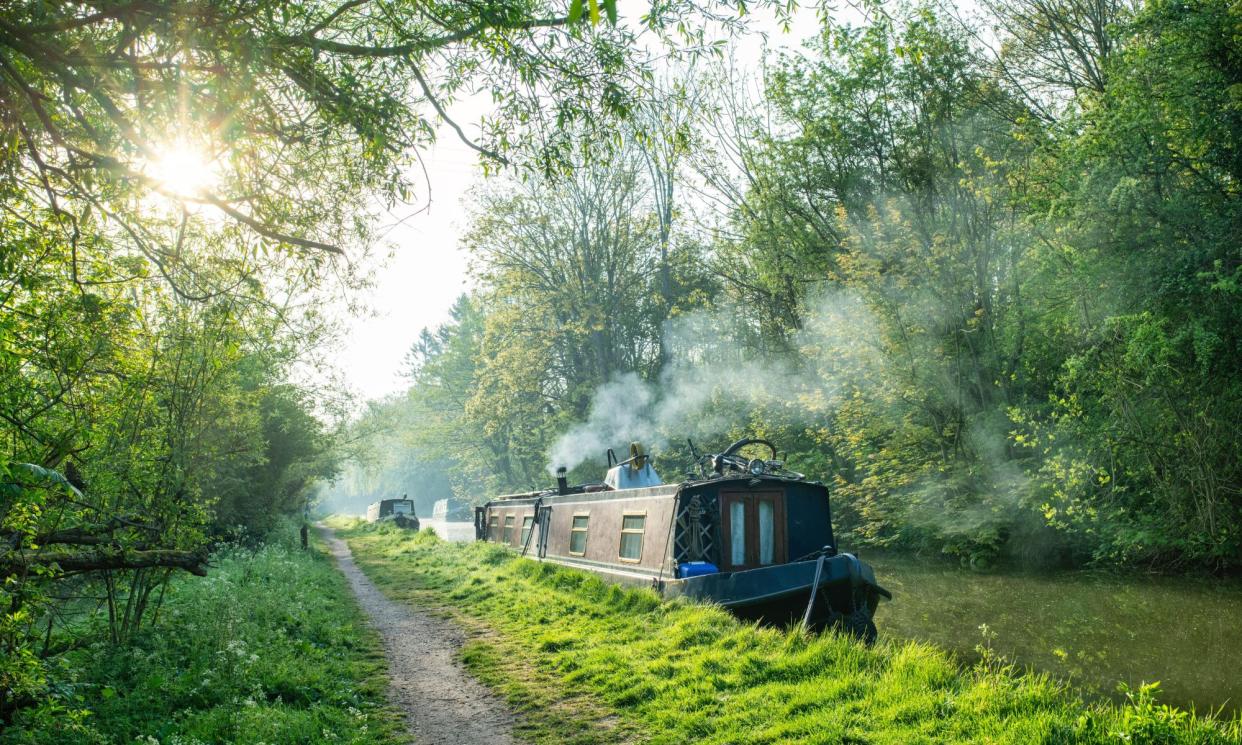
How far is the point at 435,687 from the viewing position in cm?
636

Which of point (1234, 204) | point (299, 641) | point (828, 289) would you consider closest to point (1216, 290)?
point (1234, 204)

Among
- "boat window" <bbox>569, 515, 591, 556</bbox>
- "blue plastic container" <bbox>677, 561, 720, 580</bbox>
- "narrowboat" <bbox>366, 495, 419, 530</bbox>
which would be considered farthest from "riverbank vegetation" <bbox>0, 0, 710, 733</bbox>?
"narrowboat" <bbox>366, 495, 419, 530</bbox>

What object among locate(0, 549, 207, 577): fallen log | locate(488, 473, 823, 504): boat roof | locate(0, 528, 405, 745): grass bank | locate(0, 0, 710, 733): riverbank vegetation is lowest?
locate(0, 528, 405, 745): grass bank

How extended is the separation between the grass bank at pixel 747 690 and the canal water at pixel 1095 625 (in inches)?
66.4

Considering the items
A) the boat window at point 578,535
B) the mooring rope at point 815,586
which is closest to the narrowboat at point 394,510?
the boat window at point 578,535

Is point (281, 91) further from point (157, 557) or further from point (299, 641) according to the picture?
point (299, 641)

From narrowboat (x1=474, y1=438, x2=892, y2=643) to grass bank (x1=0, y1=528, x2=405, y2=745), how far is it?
333 cm

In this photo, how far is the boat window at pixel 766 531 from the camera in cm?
927

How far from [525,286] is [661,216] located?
507cm

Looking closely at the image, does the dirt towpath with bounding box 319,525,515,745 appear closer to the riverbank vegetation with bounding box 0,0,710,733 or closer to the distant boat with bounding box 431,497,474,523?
the riverbank vegetation with bounding box 0,0,710,733

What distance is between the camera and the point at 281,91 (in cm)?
409

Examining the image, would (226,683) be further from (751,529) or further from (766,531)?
(766,531)

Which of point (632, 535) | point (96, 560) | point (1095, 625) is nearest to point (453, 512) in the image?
point (632, 535)

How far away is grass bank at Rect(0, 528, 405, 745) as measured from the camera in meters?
4.57
